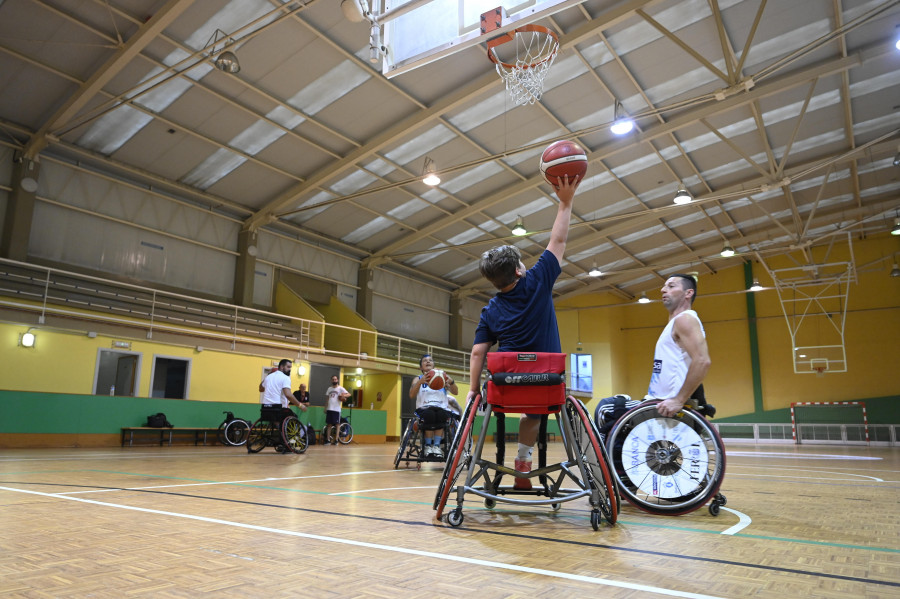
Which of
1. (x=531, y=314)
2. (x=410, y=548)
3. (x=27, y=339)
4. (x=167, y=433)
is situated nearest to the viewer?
(x=410, y=548)

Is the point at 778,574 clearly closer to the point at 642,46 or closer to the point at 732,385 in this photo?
the point at 642,46

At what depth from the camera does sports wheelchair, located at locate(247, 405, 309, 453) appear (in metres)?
9.66

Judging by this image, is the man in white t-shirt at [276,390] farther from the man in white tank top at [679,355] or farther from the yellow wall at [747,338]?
the yellow wall at [747,338]

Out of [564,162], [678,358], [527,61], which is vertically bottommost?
[678,358]

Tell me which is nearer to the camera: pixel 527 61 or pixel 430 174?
pixel 527 61

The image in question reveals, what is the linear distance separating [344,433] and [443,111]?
29.4 ft

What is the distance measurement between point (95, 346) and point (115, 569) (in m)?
12.4

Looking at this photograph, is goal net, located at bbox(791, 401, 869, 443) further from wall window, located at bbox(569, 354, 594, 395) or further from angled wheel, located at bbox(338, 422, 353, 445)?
angled wheel, located at bbox(338, 422, 353, 445)

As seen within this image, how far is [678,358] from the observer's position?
137 inches

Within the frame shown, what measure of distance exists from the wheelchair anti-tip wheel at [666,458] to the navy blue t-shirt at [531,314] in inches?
31.1

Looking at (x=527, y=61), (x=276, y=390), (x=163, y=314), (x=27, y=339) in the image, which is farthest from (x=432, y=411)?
(x=163, y=314)

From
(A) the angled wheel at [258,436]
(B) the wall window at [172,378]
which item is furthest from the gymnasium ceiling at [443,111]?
(A) the angled wheel at [258,436]

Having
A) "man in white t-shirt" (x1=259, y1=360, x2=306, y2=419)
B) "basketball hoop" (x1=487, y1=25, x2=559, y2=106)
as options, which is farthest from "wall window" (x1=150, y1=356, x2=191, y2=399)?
"basketball hoop" (x1=487, y1=25, x2=559, y2=106)

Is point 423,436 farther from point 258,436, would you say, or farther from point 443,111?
point 443,111
